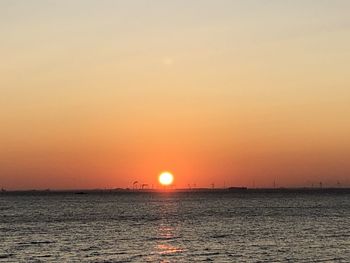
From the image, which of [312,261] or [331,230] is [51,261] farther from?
[331,230]

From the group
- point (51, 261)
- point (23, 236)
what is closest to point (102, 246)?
point (51, 261)

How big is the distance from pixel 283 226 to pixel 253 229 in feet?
29.7

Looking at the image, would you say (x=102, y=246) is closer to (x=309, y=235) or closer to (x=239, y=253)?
(x=239, y=253)

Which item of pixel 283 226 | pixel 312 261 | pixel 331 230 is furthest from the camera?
pixel 283 226

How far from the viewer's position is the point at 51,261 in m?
64.4

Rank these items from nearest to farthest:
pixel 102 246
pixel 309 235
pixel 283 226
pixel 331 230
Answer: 1. pixel 102 246
2. pixel 309 235
3. pixel 331 230
4. pixel 283 226

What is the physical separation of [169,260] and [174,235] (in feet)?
100

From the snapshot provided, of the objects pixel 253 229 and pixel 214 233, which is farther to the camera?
pixel 253 229

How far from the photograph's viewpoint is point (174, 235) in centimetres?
9544

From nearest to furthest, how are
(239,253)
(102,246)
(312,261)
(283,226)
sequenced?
(312,261) < (239,253) < (102,246) < (283,226)

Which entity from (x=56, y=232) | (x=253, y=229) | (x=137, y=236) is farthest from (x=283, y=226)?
(x=56, y=232)

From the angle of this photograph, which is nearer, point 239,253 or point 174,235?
point 239,253

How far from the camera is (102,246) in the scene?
78.2m

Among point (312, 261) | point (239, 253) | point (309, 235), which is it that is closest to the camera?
point (312, 261)
